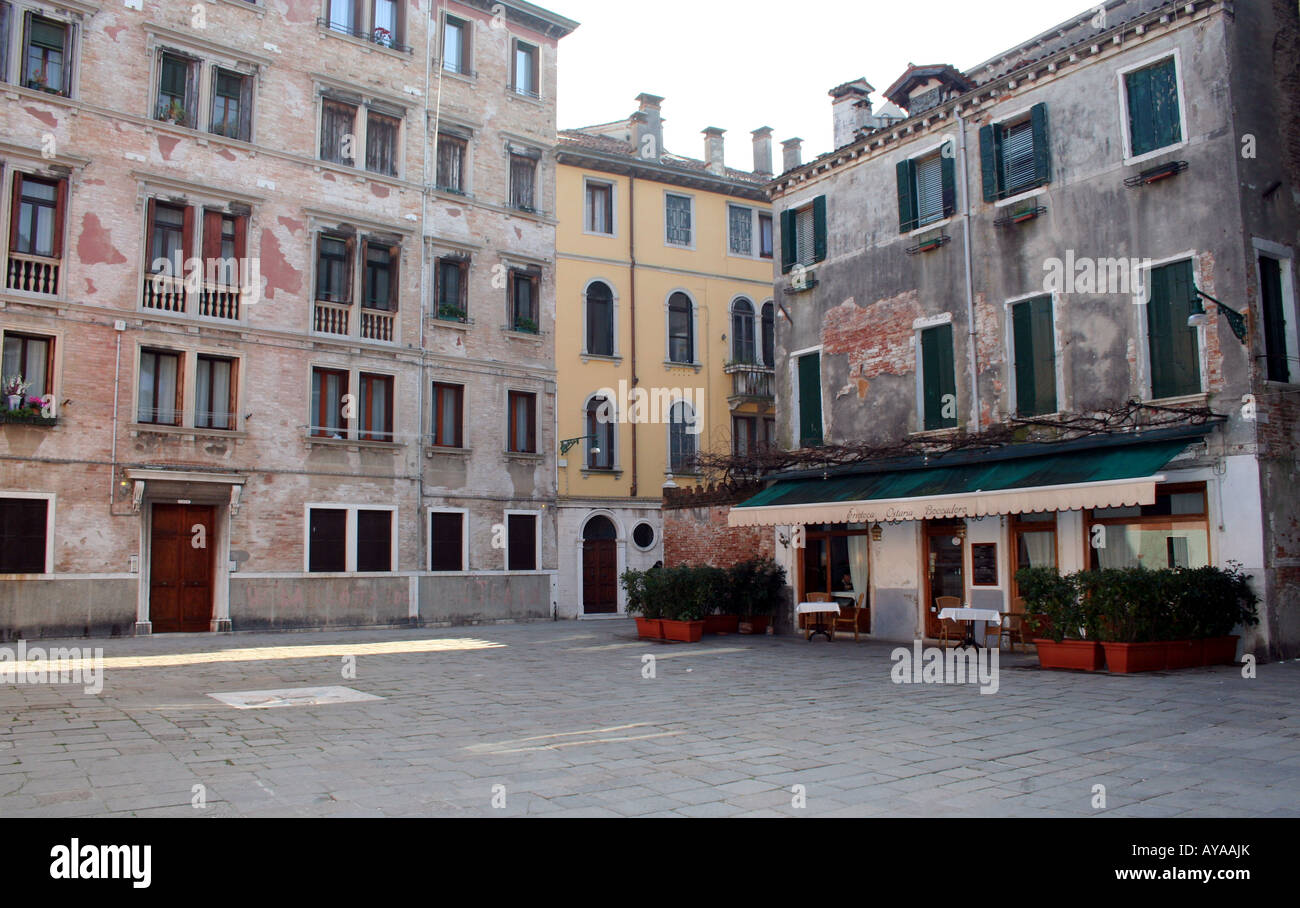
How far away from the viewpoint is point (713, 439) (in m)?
29.2

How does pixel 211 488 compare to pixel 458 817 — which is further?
pixel 211 488

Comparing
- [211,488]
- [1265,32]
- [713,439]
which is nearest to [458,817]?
[1265,32]

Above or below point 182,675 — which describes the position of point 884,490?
above

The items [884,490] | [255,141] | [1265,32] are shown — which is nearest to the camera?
[1265,32]

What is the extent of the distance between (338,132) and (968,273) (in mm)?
14972

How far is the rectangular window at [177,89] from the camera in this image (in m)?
20.9

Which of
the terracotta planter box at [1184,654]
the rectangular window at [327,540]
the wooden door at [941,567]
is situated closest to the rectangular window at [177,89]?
the rectangular window at [327,540]

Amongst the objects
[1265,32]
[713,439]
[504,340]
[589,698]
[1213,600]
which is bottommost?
[589,698]

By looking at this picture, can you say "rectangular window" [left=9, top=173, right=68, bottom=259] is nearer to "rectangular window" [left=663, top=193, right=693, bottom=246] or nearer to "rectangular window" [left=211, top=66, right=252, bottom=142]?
"rectangular window" [left=211, top=66, right=252, bottom=142]

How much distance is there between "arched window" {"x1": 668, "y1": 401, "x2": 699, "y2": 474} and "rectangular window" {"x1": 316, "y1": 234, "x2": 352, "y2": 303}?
9956mm

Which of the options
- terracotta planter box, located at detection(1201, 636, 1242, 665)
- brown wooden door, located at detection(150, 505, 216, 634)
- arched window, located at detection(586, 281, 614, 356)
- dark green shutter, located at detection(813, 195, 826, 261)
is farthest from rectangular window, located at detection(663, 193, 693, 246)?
→ terracotta planter box, located at detection(1201, 636, 1242, 665)

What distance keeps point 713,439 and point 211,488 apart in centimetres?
1390

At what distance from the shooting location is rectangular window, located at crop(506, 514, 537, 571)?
25.4 m

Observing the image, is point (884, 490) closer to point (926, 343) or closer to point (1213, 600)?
point (926, 343)
